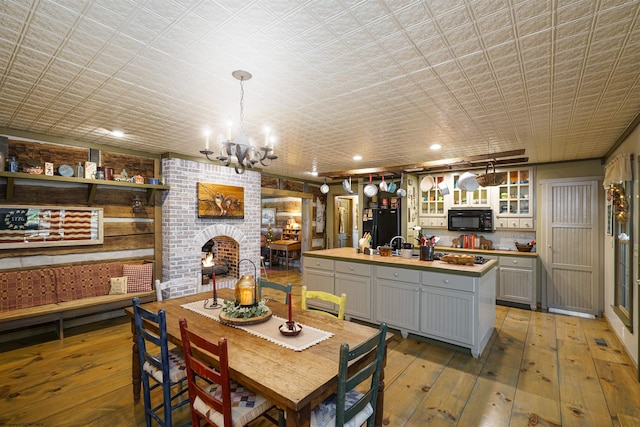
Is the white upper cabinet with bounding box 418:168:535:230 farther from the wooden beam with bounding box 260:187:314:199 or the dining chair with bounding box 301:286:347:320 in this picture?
the dining chair with bounding box 301:286:347:320

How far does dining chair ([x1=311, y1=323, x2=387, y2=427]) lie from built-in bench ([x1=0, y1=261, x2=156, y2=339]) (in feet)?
11.2

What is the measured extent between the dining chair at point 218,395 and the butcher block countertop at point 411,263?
2.33 metres

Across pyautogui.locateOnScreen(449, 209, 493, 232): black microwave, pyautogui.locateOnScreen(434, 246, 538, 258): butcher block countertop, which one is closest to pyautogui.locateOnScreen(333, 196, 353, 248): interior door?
pyautogui.locateOnScreen(434, 246, 538, 258): butcher block countertop

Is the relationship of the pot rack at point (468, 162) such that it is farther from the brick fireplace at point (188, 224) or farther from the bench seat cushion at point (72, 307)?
the bench seat cushion at point (72, 307)

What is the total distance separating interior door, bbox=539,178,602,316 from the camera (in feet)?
14.8

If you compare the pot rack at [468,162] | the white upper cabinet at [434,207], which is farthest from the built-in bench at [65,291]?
the white upper cabinet at [434,207]

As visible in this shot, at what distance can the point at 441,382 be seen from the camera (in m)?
2.72

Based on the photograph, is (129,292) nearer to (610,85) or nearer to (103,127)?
(103,127)

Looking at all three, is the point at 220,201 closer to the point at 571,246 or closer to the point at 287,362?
the point at 287,362

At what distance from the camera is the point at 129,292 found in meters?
4.14

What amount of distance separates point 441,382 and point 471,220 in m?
3.60

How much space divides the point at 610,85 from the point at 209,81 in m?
2.84

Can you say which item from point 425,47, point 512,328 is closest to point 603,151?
point 512,328

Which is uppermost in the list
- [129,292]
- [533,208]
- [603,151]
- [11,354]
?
[603,151]
